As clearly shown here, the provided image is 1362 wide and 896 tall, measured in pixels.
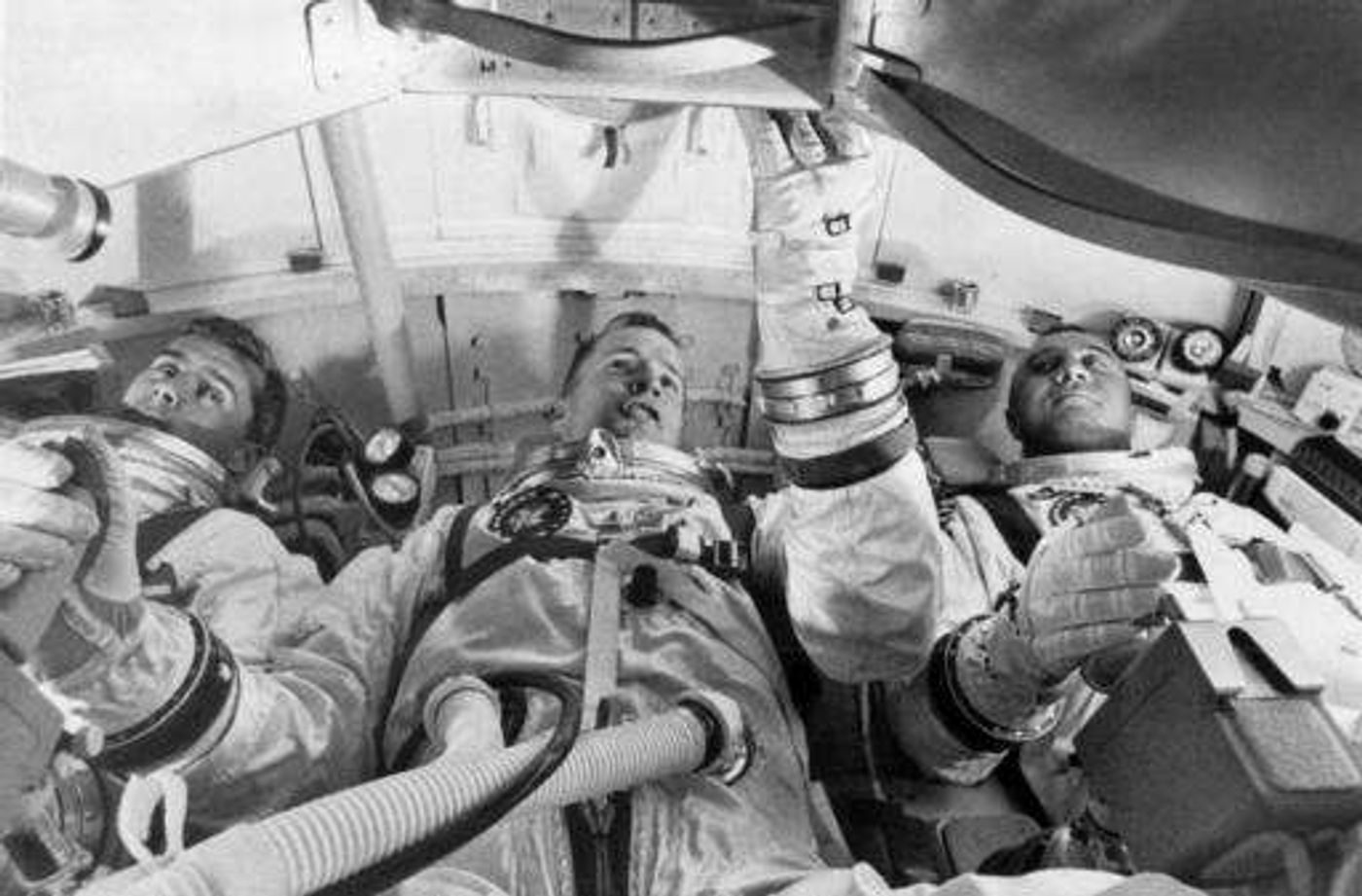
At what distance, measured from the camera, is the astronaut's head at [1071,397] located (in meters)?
3.13

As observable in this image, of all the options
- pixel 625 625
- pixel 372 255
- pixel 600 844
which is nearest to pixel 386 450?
pixel 372 255

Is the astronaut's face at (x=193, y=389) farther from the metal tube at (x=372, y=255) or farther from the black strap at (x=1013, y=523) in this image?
the black strap at (x=1013, y=523)

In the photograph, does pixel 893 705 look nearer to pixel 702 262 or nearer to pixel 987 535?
pixel 987 535

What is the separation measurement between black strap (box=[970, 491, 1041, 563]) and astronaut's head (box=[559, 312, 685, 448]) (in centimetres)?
102


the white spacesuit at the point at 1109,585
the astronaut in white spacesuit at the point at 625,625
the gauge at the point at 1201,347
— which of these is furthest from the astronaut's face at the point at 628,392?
the gauge at the point at 1201,347

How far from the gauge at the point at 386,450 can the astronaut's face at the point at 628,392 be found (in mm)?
496

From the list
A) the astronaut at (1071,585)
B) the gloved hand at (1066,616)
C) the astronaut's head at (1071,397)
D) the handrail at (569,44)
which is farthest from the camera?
the astronaut's head at (1071,397)

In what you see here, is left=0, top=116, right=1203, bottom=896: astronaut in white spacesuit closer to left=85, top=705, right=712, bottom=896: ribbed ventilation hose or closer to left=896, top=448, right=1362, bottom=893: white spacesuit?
left=85, top=705, right=712, bottom=896: ribbed ventilation hose

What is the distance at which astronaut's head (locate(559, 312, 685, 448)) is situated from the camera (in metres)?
2.88

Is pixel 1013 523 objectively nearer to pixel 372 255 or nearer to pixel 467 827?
pixel 372 255

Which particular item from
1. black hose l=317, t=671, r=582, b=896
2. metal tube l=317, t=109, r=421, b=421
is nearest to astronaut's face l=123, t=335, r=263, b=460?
metal tube l=317, t=109, r=421, b=421

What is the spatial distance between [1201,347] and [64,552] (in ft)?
11.0

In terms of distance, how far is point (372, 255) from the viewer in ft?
8.87

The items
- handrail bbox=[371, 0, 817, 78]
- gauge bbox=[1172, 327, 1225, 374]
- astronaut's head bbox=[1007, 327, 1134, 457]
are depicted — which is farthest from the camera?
gauge bbox=[1172, 327, 1225, 374]
